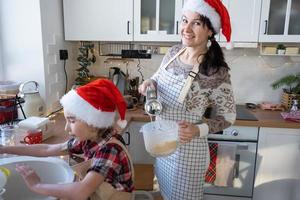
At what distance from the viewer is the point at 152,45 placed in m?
2.38

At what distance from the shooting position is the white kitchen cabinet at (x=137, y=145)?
206cm

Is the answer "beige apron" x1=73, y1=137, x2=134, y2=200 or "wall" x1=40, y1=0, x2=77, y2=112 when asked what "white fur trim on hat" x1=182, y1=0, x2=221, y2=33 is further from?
"wall" x1=40, y1=0, x2=77, y2=112

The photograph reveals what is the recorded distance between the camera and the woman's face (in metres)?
1.24

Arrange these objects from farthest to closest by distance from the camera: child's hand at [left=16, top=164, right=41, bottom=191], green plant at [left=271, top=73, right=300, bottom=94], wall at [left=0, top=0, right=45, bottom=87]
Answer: green plant at [left=271, top=73, right=300, bottom=94], wall at [left=0, top=0, right=45, bottom=87], child's hand at [left=16, top=164, right=41, bottom=191]

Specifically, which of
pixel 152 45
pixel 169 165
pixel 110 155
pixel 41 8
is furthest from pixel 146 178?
pixel 41 8

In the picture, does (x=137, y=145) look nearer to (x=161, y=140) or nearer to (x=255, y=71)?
(x=161, y=140)

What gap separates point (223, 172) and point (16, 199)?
140 cm

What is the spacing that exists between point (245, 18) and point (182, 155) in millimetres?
1173

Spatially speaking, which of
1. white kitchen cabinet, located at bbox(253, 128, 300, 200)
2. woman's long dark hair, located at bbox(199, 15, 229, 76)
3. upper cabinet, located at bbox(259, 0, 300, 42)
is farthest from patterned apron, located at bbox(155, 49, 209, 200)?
upper cabinet, located at bbox(259, 0, 300, 42)

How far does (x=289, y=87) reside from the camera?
7.50ft

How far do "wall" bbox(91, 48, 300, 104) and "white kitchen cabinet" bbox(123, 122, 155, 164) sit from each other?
65 cm

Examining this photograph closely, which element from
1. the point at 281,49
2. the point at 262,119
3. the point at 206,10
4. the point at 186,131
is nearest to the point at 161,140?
the point at 186,131

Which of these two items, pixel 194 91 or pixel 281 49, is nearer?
pixel 194 91

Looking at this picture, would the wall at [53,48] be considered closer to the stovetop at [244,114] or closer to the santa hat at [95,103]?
the santa hat at [95,103]
